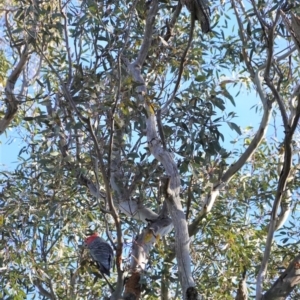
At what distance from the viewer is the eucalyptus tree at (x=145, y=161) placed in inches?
137

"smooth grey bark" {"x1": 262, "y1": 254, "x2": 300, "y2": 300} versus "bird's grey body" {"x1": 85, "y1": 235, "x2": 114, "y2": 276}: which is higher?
"bird's grey body" {"x1": 85, "y1": 235, "x2": 114, "y2": 276}

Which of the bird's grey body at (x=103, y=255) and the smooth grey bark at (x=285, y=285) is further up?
the bird's grey body at (x=103, y=255)

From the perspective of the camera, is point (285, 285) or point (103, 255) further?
point (103, 255)

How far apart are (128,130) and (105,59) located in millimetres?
598

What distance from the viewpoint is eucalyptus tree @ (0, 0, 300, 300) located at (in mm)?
3490

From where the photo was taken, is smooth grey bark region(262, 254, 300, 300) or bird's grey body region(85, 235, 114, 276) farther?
bird's grey body region(85, 235, 114, 276)

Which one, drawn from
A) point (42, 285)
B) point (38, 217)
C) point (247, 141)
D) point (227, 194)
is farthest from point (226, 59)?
point (42, 285)

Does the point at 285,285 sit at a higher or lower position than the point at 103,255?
lower

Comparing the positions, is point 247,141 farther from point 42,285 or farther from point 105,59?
point 42,285

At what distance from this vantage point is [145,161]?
4332 millimetres

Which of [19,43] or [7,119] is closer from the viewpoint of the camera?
[19,43]

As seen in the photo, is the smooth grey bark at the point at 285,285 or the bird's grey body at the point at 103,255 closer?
the smooth grey bark at the point at 285,285

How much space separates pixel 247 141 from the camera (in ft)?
18.1

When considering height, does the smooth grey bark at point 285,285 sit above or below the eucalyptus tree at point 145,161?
below
